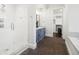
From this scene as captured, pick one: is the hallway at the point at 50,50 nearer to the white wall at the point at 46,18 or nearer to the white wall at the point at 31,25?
the white wall at the point at 31,25

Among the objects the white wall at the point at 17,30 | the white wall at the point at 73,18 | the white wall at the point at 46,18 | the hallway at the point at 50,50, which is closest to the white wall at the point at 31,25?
the white wall at the point at 17,30

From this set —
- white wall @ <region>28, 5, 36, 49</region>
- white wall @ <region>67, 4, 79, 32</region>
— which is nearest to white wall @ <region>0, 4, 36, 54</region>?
white wall @ <region>28, 5, 36, 49</region>

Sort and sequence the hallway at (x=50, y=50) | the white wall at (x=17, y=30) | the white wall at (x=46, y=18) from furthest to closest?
the white wall at (x=46, y=18) → the hallway at (x=50, y=50) → the white wall at (x=17, y=30)

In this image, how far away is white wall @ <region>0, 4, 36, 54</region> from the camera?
2.59m

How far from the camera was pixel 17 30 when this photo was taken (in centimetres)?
307

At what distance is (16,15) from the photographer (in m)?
3.02

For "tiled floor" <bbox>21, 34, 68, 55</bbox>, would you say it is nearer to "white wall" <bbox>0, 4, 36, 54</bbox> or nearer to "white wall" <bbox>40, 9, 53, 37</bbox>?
"white wall" <bbox>0, 4, 36, 54</bbox>

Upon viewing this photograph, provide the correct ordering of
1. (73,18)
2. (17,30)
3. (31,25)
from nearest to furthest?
(73,18), (17,30), (31,25)

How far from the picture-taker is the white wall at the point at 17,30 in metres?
2.59

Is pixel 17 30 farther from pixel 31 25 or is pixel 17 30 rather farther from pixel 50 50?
pixel 50 50

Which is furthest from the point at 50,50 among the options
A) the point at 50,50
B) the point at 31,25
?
the point at 31,25
